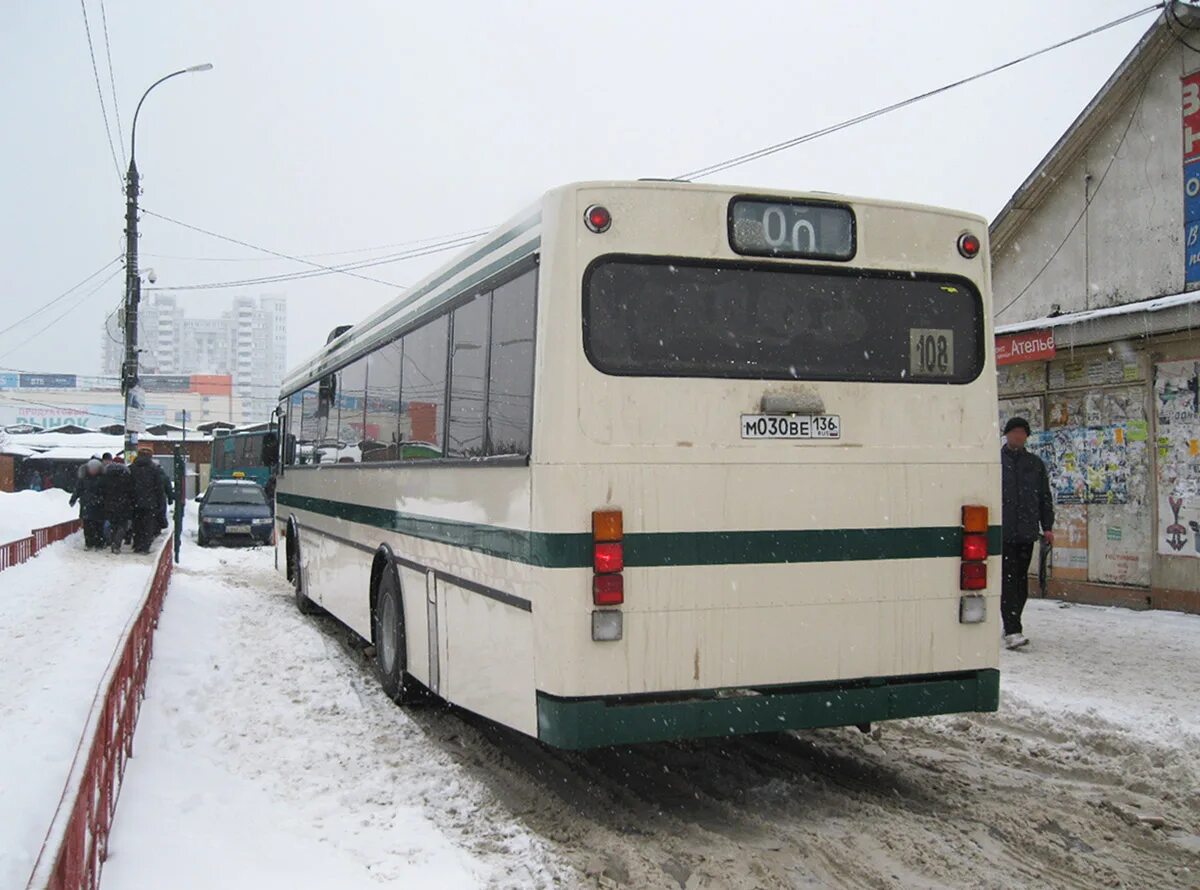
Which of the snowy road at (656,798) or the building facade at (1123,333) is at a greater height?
the building facade at (1123,333)

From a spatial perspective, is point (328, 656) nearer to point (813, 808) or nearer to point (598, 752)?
point (598, 752)

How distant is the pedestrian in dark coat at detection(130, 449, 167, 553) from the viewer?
1967 cm

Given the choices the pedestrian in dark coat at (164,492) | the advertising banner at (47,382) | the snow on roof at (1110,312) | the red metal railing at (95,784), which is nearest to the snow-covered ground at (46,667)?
the red metal railing at (95,784)

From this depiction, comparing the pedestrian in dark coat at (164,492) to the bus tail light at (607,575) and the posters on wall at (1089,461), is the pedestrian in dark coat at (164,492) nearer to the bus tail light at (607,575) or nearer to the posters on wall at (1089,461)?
the posters on wall at (1089,461)

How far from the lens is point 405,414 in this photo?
823cm

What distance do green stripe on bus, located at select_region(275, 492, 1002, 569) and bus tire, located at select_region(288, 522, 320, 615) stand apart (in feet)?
25.6

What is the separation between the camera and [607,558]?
206 inches

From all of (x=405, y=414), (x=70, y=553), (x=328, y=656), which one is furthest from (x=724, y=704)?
(x=70, y=553)

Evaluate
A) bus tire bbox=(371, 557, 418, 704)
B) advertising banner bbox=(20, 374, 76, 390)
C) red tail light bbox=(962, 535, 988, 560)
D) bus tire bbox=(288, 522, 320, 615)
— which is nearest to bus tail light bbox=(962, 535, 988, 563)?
red tail light bbox=(962, 535, 988, 560)

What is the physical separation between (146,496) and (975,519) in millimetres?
16974

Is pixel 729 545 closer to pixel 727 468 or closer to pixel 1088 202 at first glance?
pixel 727 468

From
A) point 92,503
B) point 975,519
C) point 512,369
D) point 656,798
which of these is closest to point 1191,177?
point 975,519

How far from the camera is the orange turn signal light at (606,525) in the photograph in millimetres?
5230

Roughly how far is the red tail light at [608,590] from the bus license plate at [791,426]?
3.20ft
